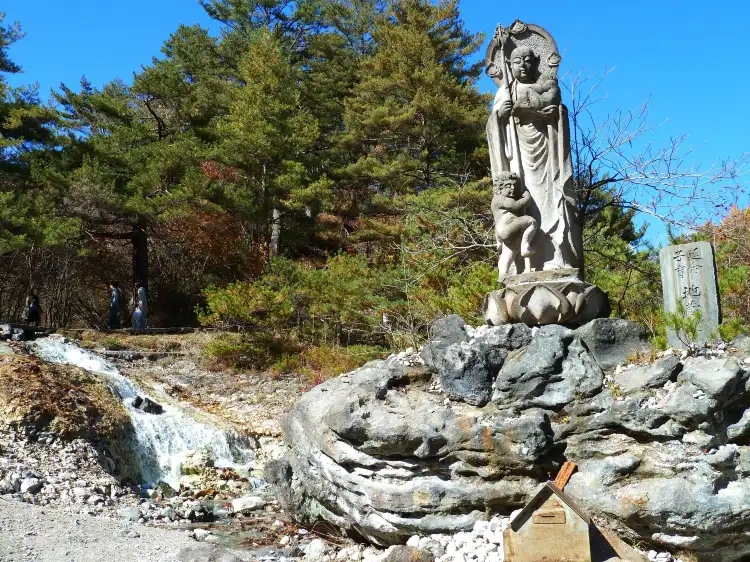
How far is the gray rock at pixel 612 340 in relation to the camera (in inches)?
263

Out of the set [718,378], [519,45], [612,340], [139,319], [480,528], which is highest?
[519,45]

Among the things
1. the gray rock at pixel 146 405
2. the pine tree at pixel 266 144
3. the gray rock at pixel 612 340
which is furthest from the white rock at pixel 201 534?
the pine tree at pixel 266 144

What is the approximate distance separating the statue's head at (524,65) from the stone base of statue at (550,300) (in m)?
2.26

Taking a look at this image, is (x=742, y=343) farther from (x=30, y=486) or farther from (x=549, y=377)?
(x=30, y=486)

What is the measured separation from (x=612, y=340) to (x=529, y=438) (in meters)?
1.53

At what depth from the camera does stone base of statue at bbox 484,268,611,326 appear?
280 inches

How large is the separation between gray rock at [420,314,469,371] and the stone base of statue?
470 mm

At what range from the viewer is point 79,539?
23.1 feet

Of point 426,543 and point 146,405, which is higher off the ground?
point 146,405

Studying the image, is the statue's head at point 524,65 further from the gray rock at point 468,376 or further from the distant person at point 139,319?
the distant person at point 139,319

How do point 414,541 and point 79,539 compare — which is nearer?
point 414,541

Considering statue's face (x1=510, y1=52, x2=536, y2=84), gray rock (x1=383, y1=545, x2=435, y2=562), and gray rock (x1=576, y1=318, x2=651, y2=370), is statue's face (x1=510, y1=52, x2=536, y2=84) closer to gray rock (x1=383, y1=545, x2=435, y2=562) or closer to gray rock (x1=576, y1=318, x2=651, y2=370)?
gray rock (x1=576, y1=318, x2=651, y2=370)

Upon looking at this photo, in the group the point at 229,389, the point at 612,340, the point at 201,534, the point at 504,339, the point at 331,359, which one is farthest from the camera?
the point at 331,359

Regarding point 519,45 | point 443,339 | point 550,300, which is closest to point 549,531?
point 443,339
